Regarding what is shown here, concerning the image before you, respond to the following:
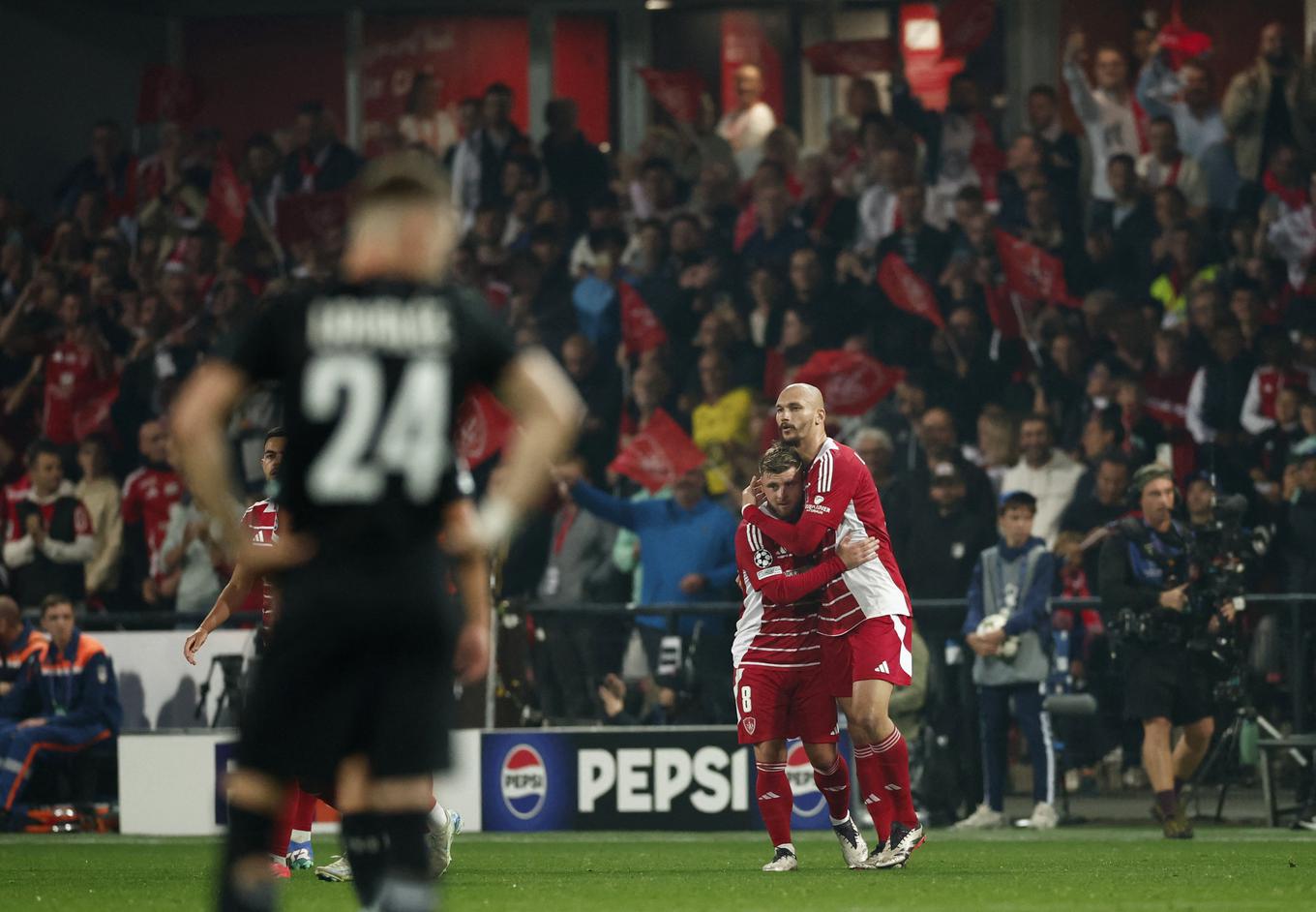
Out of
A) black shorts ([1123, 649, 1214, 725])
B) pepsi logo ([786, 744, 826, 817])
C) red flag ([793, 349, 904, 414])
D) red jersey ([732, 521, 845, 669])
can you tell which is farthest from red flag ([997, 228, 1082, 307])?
red jersey ([732, 521, 845, 669])

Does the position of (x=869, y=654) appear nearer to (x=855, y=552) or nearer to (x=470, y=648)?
(x=855, y=552)

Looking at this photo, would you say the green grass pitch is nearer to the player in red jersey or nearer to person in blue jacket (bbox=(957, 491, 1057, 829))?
the player in red jersey

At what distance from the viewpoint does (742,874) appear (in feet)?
38.0

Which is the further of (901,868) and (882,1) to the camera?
(882,1)

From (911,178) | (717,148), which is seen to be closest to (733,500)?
(911,178)

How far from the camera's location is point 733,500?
56.6 feet

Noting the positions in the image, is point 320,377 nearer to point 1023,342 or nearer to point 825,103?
point 1023,342

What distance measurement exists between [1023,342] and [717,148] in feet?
15.7

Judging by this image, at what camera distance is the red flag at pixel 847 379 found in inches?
683

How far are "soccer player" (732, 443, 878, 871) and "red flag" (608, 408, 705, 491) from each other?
492 cm

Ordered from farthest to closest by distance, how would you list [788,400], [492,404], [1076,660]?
[492,404] → [1076,660] → [788,400]

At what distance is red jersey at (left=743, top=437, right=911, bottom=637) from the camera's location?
11.3m

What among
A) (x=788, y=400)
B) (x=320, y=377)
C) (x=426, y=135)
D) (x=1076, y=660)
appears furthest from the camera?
(x=426, y=135)

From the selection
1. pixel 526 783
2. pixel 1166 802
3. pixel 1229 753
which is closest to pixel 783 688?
pixel 1166 802
